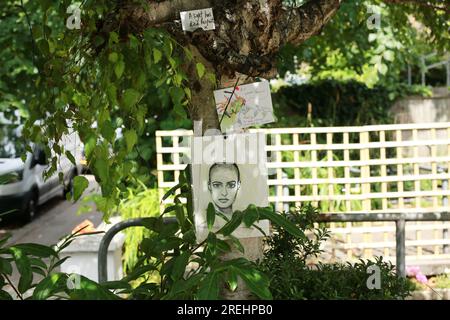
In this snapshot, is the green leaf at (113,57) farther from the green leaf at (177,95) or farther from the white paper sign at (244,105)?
the white paper sign at (244,105)

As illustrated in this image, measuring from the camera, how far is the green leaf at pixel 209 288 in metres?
1.51

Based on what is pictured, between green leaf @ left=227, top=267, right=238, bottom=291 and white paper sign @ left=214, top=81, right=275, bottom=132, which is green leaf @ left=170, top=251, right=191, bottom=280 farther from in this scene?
white paper sign @ left=214, top=81, right=275, bottom=132

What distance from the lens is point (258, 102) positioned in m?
2.02

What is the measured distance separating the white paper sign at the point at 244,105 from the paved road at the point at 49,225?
19.2 ft

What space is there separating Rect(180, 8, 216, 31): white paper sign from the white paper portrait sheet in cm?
38

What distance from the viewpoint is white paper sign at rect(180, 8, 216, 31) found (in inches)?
74.2

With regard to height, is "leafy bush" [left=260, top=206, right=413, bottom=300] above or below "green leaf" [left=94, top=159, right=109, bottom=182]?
below

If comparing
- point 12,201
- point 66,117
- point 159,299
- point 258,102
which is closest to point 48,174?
point 66,117

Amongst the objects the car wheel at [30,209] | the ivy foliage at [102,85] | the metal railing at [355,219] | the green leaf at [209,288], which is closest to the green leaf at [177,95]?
the ivy foliage at [102,85]

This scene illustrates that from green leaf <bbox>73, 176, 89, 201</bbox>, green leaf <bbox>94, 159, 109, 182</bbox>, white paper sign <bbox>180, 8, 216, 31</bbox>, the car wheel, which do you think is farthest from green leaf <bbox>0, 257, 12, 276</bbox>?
the car wheel

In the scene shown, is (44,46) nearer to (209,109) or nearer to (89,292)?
(209,109)

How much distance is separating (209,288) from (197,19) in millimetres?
901

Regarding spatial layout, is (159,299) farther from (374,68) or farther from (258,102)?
(374,68)

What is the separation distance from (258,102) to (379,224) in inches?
171
